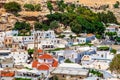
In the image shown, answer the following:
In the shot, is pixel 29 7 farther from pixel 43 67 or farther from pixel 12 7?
pixel 43 67

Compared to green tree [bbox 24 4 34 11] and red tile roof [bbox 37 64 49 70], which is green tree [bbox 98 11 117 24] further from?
red tile roof [bbox 37 64 49 70]

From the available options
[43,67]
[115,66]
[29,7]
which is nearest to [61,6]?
[29,7]

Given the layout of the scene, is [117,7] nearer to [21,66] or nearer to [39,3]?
[39,3]

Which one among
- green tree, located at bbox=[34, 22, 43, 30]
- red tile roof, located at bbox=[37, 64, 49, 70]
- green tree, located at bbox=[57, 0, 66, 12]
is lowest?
red tile roof, located at bbox=[37, 64, 49, 70]

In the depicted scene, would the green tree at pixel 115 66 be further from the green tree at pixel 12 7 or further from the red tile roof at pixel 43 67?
the green tree at pixel 12 7

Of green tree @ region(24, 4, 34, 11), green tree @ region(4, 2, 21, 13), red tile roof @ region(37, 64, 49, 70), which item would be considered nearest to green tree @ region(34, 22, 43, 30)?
green tree @ region(4, 2, 21, 13)

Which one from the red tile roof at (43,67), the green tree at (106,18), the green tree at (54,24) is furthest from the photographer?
the green tree at (106,18)

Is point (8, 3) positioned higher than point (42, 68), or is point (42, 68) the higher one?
point (8, 3)

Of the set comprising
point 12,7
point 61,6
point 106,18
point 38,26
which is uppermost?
point 12,7

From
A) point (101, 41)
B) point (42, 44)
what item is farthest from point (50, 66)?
point (101, 41)

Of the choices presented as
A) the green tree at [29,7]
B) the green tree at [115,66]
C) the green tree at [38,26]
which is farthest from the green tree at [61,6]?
the green tree at [115,66]

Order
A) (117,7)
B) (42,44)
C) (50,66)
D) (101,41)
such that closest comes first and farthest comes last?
(50,66) → (42,44) → (101,41) → (117,7)
